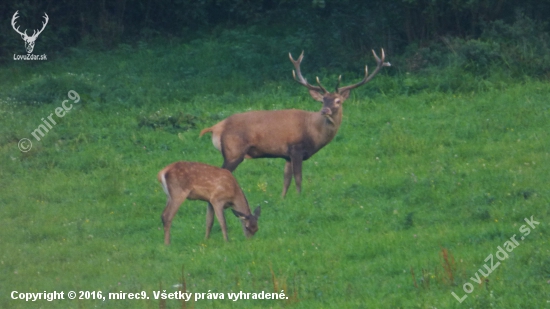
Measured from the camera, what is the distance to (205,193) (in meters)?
10.0

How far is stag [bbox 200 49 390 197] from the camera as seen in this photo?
1164cm

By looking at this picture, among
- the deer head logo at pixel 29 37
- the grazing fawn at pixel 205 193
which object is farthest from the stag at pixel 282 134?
the deer head logo at pixel 29 37

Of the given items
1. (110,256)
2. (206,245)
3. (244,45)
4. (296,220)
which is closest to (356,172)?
(296,220)

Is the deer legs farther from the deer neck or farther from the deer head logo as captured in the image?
the deer head logo

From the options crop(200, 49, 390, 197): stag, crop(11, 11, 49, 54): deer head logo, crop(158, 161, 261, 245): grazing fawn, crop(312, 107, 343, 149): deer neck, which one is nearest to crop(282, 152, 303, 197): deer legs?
crop(200, 49, 390, 197): stag

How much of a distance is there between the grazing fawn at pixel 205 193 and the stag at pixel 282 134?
1.39m

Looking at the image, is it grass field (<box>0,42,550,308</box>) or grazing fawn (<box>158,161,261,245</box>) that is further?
grazing fawn (<box>158,161,261,245</box>)

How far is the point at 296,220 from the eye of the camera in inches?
406

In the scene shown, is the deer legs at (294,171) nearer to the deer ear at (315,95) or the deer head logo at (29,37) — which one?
the deer ear at (315,95)

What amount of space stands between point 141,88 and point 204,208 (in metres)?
6.55

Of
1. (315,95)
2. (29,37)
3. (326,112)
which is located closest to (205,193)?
(326,112)

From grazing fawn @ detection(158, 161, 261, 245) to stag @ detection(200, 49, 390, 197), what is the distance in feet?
4.57

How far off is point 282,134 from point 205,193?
84.3 inches

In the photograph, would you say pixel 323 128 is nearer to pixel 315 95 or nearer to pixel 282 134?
pixel 315 95
